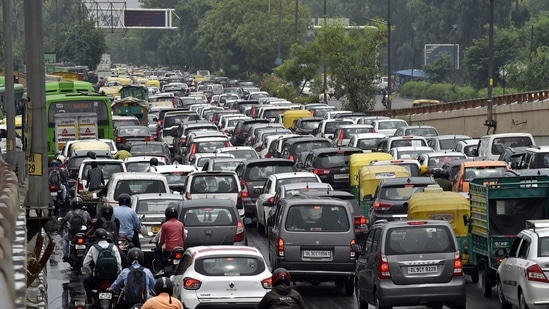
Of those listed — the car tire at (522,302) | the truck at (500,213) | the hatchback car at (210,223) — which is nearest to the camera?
the car tire at (522,302)

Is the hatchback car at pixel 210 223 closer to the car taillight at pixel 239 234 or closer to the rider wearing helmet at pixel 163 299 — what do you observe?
the car taillight at pixel 239 234

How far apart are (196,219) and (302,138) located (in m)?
19.4

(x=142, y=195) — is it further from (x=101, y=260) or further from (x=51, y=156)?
(x=51, y=156)

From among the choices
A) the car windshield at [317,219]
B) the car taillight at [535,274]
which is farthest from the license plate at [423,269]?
the car windshield at [317,219]

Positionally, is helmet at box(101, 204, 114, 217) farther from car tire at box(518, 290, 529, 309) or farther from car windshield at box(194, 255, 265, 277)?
car tire at box(518, 290, 529, 309)

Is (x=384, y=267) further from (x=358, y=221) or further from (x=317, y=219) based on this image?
(x=358, y=221)

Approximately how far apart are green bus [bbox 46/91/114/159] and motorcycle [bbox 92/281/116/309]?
3015 centimetres

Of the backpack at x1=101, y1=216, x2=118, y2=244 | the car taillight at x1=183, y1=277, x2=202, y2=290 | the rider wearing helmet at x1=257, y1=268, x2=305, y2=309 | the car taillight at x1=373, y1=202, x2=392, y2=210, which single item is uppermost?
the rider wearing helmet at x1=257, y1=268, x2=305, y2=309

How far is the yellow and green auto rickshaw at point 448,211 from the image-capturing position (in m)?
23.1

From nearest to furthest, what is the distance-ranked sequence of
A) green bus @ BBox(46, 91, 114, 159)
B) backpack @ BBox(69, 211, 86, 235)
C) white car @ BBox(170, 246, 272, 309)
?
white car @ BBox(170, 246, 272, 309) < backpack @ BBox(69, 211, 86, 235) < green bus @ BBox(46, 91, 114, 159)

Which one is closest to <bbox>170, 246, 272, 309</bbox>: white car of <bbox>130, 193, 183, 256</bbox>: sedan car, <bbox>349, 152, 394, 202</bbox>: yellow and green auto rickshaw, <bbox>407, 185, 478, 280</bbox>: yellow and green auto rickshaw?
<bbox>407, 185, 478, 280</bbox>: yellow and green auto rickshaw

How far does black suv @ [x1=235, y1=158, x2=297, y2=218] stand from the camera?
33156 millimetres

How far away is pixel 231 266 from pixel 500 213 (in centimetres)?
569

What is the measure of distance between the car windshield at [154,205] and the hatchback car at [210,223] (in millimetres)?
1927
